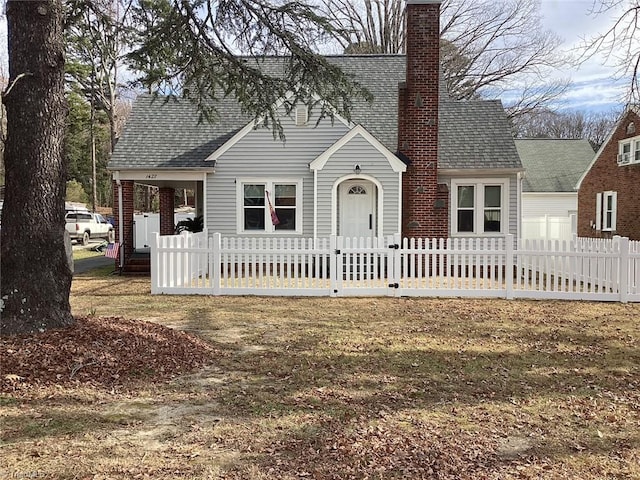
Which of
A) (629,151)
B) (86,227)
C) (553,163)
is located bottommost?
(86,227)

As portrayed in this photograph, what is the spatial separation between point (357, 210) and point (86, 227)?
22706mm

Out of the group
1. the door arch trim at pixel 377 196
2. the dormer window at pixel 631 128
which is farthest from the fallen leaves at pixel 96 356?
the dormer window at pixel 631 128

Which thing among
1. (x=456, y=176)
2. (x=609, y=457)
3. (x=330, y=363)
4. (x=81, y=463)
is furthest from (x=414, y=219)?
(x=81, y=463)

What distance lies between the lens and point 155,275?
426 inches

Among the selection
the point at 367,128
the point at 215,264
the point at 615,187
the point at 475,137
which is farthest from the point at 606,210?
the point at 215,264

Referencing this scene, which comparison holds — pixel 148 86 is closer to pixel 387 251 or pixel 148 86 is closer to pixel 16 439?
pixel 387 251

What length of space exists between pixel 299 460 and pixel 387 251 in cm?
736

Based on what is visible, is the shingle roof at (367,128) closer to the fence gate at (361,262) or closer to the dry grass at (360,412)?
the fence gate at (361,262)

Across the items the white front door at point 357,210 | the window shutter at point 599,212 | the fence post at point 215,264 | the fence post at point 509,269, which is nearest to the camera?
the fence post at point 509,269

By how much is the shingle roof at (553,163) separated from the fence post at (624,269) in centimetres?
2035

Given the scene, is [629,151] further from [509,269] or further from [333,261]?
[333,261]

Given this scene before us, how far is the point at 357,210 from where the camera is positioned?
49.9 feet

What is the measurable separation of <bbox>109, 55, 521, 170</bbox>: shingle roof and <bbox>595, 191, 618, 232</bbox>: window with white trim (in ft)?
33.0

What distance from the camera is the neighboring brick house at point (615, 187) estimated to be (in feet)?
71.9
